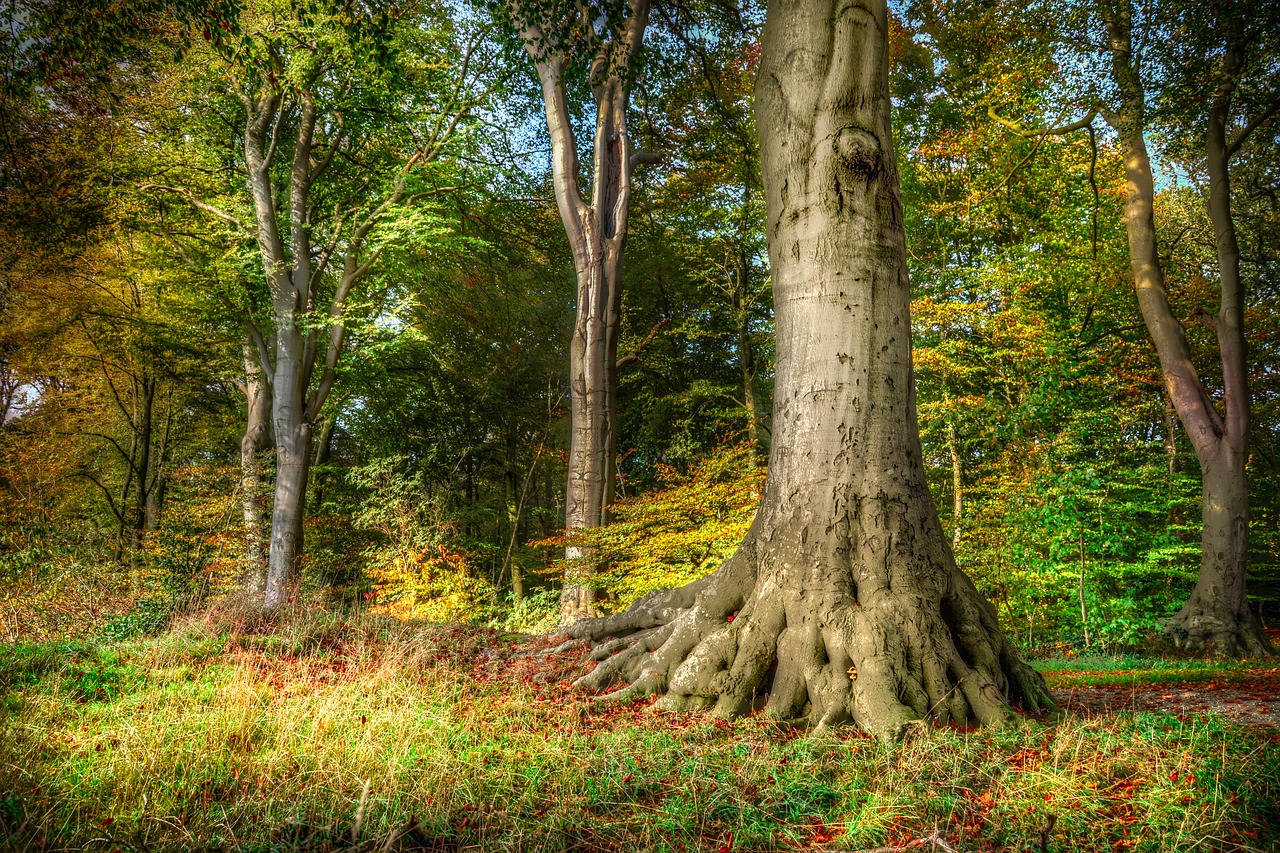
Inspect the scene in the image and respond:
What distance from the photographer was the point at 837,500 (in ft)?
13.7

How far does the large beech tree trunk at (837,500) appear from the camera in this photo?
12.5ft

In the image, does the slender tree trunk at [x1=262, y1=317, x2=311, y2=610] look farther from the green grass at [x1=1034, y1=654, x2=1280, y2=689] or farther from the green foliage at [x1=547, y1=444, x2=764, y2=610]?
the green grass at [x1=1034, y1=654, x2=1280, y2=689]

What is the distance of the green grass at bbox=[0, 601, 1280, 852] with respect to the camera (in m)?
2.25

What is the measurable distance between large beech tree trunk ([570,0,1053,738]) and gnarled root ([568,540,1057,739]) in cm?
1

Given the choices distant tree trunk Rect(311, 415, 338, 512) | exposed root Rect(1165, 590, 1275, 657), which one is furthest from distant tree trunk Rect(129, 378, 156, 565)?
exposed root Rect(1165, 590, 1275, 657)

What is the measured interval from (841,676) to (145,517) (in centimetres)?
1883

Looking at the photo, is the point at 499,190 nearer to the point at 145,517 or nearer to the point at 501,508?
the point at 501,508

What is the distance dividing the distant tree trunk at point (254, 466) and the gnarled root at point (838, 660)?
10.5 m

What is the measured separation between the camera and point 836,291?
14.4 ft

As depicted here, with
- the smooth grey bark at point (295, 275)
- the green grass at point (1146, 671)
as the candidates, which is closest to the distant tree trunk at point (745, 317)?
the smooth grey bark at point (295, 275)

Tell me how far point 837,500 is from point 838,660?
98 centimetres

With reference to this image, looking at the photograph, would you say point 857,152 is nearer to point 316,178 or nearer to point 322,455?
point 316,178

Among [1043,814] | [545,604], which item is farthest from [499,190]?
[1043,814]

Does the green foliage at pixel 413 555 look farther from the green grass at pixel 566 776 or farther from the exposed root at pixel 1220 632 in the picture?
the exposed root at pixel 1220 632
